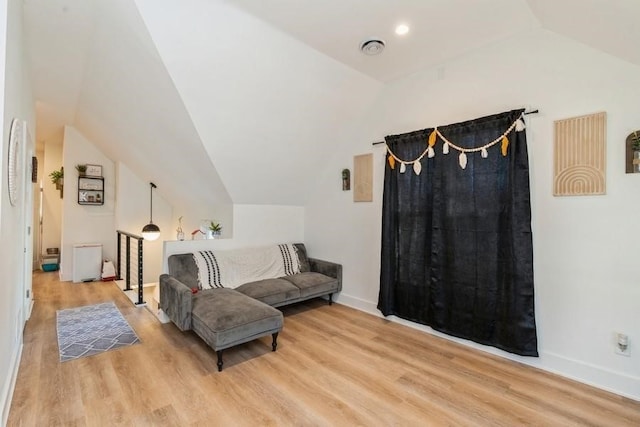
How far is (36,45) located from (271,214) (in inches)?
124

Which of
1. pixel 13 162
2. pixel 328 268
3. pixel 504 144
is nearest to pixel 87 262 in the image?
pixel 13 162

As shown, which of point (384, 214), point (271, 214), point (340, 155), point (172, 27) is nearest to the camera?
point (172, 27)

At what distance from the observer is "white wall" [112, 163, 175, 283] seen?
5945 mm

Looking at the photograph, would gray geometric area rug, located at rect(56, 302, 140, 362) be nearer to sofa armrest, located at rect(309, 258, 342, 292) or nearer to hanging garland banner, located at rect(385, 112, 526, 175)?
sofa armrest, located at rect(309, 258, 342, 292)

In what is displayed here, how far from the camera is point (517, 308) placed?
265 centimetres

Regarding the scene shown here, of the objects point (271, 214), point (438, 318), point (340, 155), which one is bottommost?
point (438, 318)

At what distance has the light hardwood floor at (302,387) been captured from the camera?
199 centimetres

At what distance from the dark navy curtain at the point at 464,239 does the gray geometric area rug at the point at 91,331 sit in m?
2.90

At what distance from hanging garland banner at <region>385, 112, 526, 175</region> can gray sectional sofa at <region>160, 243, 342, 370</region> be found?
168 centimetres

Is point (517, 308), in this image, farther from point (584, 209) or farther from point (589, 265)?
point (584, 209)

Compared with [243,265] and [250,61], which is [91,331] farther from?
[250,61]

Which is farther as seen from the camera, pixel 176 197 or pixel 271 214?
pixel 176 197

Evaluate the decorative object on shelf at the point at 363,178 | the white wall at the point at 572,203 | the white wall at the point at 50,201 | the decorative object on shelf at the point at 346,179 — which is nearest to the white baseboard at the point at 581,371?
the white wall at the point at 572,203

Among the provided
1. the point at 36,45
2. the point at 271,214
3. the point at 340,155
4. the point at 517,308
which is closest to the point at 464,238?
the point at 517,308
